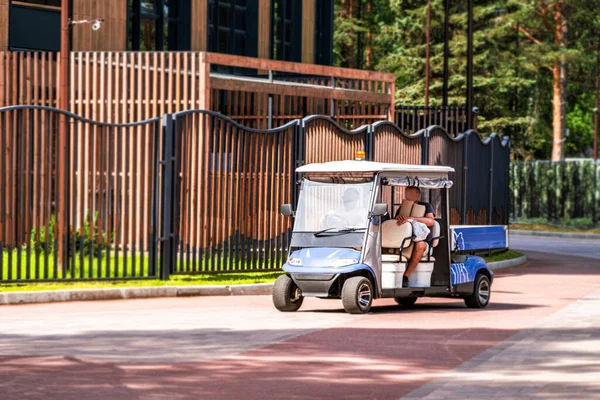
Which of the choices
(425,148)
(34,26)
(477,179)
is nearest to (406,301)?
(425,148)

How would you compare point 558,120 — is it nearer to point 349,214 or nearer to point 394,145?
point 394,145

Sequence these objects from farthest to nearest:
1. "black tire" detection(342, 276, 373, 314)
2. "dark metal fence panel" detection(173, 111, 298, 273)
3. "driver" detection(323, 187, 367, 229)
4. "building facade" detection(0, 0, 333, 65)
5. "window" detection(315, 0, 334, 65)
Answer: "window" detection(315, 0, 334, 65), "building facade" detection(0, 0, 333, 65), "dark metal fence panel" detection(173, 111, 298, 273), "driver" detection(323, 187, 367, 229), "black tire" detection(342, 276, 373, 314)

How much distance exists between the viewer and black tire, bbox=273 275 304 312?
16.5 metres

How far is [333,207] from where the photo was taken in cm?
1730

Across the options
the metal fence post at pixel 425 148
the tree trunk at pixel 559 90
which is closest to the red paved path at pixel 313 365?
the metal fence post at pixel 425 148

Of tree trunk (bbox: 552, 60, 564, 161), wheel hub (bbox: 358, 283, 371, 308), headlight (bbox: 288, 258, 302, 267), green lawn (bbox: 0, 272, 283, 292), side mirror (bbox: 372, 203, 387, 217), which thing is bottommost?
green lawn (bbox: 0, 272, 283, 292)

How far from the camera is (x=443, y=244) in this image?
1783cm

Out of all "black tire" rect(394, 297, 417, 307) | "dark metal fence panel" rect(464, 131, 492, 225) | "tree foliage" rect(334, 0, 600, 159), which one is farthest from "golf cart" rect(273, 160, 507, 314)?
"tree foliage" rect(334, 0, 600, 159)

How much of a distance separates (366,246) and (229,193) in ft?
16.7

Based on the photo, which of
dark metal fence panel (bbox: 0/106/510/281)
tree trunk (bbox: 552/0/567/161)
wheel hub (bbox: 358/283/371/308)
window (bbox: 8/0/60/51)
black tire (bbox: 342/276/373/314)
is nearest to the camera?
black tire (bbox: 342/276/373/314)

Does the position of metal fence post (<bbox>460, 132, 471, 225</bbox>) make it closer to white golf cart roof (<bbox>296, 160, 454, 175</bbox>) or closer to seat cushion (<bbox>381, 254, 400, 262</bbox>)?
white golf cart roof (<bbox>296, 160, 454, 175</bbox>)

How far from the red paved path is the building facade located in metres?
15.2


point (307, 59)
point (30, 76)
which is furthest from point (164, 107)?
point (307, 59)

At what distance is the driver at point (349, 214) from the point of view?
17.0 meters
